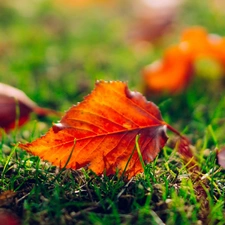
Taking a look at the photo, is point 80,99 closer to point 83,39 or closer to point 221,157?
point 221,157

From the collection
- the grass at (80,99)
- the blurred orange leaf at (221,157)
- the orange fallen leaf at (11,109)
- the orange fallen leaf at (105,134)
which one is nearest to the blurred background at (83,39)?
the grass at (80,99)

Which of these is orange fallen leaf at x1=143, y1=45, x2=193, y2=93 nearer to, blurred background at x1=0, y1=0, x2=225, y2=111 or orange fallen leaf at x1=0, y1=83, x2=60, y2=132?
blurred background at x1=0, y1=0, x2=225, y2=111

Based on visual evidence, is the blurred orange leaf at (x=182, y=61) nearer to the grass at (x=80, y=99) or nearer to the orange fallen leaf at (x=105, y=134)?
the grass at (x=80, y=99)

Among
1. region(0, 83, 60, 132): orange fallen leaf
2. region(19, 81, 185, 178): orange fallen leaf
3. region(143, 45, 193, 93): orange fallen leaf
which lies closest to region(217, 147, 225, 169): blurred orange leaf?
region(19, 81, 185, 178): orange fallen leaf

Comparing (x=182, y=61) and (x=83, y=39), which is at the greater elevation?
(x=182, y=61)

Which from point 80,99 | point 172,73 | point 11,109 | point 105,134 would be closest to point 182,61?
point 172,73

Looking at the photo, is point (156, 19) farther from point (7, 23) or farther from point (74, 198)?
point (74, 198)

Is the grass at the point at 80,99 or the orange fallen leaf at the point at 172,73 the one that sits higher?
the orange fallen leaf at the point at 172,73
